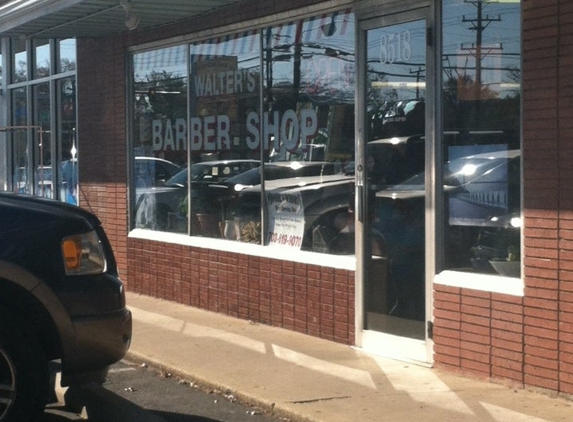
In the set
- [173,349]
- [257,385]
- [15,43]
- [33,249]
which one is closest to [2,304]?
[33,249]

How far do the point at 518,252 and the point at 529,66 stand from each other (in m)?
1.29

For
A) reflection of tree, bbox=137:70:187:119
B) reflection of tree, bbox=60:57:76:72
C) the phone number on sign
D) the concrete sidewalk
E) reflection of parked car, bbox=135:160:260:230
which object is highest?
reflection of tree, bbox=60:57:76:72

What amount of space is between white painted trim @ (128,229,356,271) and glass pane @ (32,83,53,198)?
3698 millimetres

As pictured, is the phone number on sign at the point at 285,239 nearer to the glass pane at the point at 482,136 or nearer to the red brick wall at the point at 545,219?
the glass pane at the point at 482,136

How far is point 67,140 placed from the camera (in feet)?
49.3

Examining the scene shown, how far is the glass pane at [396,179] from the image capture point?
27.2 feet

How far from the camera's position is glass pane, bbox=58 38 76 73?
14508 mm

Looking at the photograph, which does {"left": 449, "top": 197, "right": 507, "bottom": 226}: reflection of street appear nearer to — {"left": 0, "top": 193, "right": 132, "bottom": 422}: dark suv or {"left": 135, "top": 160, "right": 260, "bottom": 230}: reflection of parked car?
{"left": 0, "top": 193, "right": 132, "bottom": 422}: dark suv

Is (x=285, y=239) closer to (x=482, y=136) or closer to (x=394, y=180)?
(x=394, y=180)

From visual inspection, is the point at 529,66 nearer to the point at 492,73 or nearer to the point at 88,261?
the point at 492,73

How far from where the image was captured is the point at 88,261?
637cm

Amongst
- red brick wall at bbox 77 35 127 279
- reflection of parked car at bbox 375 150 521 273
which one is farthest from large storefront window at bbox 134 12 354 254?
reflection of parked car at bbox 375 150 521 273

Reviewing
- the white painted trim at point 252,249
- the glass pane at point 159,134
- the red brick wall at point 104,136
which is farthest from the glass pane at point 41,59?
the white painted trim at point 252,249

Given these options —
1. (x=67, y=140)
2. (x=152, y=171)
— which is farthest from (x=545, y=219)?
(x=67, y=140)
